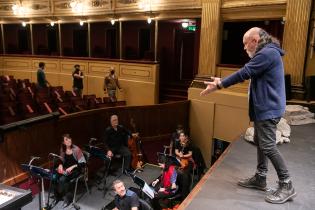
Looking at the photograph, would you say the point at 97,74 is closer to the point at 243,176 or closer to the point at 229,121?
the point at 229,121

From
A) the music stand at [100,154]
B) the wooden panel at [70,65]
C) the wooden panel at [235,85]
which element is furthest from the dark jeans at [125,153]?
the wooden panel at [70,65]

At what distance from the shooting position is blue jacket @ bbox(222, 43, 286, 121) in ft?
6.63

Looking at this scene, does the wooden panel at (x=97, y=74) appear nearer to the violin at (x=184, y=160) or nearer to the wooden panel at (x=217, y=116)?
the wooden panel at (x=217, y=116)

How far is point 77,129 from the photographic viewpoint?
514 centimetres

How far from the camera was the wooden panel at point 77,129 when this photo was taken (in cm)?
409

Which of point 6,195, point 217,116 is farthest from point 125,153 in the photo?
point 6,195

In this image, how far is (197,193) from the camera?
7.88ft

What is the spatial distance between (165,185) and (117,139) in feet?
4.15

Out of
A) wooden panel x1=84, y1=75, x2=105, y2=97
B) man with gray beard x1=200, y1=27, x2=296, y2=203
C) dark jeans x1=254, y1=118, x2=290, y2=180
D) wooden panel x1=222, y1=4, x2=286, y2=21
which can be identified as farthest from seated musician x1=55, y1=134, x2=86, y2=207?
wooden panel x1=84, y1=75, x2=105, y2=97

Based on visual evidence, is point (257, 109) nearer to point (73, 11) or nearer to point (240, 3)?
point (240, 3)

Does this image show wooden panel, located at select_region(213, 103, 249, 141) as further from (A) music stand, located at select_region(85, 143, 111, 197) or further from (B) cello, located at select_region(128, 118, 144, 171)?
(A) music stand, located at select_region(85, 143, 111, 197)

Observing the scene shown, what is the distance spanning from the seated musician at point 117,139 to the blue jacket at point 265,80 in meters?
3.38

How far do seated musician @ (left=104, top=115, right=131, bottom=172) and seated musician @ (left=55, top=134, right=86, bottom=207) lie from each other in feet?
2.58

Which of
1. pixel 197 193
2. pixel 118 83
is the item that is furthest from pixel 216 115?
pixel 197 193
